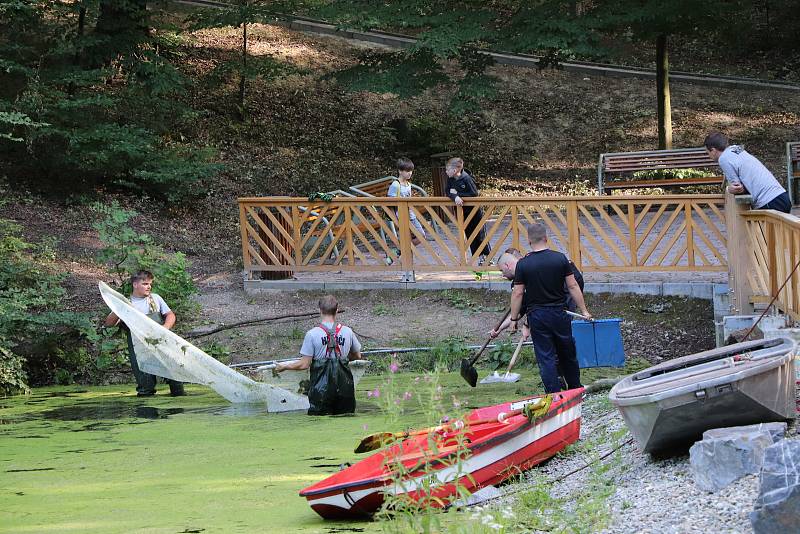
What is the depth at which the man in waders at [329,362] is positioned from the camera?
966 cm

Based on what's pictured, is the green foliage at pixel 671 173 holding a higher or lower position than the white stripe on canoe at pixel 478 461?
higher

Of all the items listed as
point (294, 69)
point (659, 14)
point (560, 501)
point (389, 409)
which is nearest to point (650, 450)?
point (560, 501)

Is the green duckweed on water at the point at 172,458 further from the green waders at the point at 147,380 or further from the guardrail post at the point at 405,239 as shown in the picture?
the guardrail post at the point at 405,239

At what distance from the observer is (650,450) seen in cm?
729

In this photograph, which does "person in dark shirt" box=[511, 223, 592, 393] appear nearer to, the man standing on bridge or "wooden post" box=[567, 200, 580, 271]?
the man standing on bridge

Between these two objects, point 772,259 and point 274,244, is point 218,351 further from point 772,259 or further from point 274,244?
Result: point 772,259

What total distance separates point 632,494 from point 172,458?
3817 millimetres

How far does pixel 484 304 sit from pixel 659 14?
903 cm

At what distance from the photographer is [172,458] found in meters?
8.75

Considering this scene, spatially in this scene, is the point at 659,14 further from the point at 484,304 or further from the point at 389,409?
the point at 389,409

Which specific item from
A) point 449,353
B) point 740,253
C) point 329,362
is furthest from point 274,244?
point 740,253

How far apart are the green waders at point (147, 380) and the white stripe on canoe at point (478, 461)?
5.08 metres

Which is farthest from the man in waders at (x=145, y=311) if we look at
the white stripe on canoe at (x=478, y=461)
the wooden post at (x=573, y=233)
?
the wooden post at (x=573, y=233)

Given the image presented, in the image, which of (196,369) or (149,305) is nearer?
(196,369)
